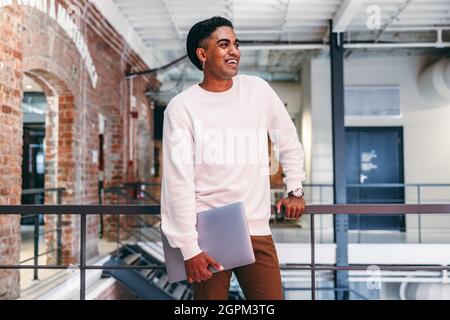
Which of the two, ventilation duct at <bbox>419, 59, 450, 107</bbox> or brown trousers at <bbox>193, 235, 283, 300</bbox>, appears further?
ventilation duct at <bbox>419, 59, 450, 107</bbox>

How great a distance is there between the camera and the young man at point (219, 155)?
1153 millimetres

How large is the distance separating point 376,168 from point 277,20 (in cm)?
296

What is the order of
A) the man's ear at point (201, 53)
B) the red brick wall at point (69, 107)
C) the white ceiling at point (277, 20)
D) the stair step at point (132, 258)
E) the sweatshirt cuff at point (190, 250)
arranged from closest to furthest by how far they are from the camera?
the sweatshirt cuff at point (190, 250) → the man's ear at point (201, 53) → the red brick wall at point (69, 107) → the white ceiling at point (277, 20) → the stair step at point (132, 258)

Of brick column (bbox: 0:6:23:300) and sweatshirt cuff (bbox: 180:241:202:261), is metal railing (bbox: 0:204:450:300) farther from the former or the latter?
brick column (bbox: 0:6:23:300)

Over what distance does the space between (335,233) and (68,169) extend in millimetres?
2921

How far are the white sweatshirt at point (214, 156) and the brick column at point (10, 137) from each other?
6.54 feet

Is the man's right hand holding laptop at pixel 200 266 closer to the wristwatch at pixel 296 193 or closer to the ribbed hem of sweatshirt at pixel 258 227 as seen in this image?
the ribbed hem of sweatshirt at pixel 258 227

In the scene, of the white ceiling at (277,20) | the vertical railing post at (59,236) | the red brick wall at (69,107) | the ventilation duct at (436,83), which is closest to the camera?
the red brick wall at (69,107)

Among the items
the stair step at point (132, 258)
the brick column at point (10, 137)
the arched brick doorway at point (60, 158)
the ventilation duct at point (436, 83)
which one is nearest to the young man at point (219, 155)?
the brick column at point (10, 137)

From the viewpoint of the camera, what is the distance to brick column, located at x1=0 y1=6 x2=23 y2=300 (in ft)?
9.10

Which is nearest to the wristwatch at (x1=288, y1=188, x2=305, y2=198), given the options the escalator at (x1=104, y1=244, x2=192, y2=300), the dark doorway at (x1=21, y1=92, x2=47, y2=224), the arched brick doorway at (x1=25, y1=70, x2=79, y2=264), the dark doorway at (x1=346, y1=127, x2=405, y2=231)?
the escalator at (x1=104, y1=244, x2=192, y2=300)

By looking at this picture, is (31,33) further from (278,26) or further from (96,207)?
(278,26)

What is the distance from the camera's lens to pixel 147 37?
5.57 meters

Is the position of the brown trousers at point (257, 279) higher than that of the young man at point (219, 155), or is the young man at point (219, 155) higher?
the young man at point (219, 155)
